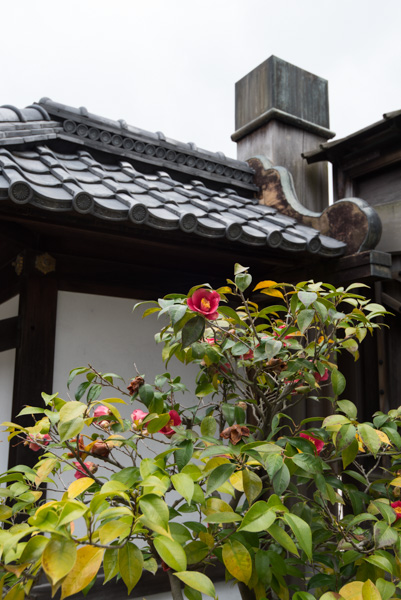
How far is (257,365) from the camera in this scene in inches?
73.5

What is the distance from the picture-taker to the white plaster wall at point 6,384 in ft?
10.5

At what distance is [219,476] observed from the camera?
4.37 feet

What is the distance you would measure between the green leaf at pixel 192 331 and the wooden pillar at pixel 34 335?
5.09 feet

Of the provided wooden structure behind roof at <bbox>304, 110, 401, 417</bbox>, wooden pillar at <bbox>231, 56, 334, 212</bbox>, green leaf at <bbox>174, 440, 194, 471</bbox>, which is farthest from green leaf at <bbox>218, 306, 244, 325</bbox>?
wooden pillar at <bbox>231, 56, 334, 212</bbox>

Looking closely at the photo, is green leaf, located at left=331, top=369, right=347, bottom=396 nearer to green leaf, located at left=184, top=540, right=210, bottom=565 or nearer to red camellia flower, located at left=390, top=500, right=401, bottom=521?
red camellia flower, located at left=390, top=500, right=401, bottom=521

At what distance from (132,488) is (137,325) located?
2.09 metres

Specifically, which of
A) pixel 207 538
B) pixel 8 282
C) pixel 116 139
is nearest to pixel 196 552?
pixel 207 538

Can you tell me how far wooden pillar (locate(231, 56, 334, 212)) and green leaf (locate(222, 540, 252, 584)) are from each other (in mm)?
3735

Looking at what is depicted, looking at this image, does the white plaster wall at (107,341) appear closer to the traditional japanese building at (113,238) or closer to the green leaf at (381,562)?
the traditional japanese building at (113,238)

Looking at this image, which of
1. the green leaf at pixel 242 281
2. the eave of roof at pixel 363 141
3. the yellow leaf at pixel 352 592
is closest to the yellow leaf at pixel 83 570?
the yellow leaf at pixel 352 592

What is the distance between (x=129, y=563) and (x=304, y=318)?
3.07 ft

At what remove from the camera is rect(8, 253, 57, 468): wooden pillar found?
2.85 metres

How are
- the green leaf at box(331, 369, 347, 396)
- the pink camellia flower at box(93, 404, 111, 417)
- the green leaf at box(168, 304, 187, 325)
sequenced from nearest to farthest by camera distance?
the green leaf at box(168, 304, 187, 325), the pink camellia flower at box(93, 404, 111, 417), the green leaf at box(331, 369, 347, 396)

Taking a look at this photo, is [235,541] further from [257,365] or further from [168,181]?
[168,181]
